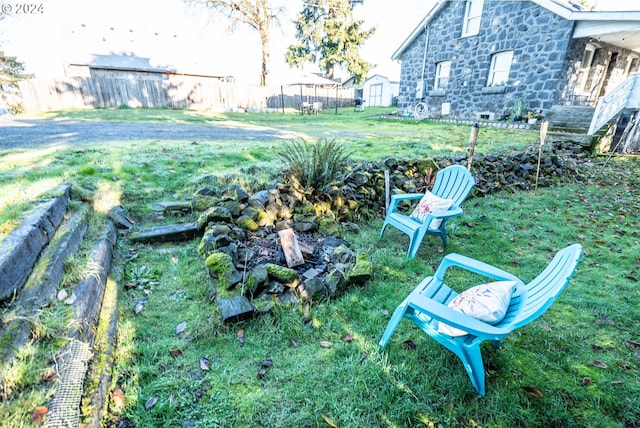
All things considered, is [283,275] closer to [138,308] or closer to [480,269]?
[138,308]

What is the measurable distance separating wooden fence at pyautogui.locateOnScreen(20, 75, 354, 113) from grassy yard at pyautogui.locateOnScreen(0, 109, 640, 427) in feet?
39.0

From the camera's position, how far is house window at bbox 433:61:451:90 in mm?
12797

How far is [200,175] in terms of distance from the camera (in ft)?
14.0

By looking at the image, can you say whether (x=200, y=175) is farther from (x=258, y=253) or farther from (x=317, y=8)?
(x=317, y=8)

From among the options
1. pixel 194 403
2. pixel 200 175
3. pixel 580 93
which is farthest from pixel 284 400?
pixel 580 93

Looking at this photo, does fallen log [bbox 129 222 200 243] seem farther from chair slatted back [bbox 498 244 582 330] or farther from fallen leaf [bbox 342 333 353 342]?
chair slatted back [bbox 498 244 582 330]

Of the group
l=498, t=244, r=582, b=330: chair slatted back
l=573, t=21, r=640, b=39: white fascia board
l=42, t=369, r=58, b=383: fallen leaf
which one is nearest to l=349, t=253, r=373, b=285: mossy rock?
l=498, t=244, r=582, b=330: chair slatted back

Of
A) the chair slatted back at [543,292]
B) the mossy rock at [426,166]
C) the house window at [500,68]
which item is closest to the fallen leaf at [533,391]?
the chair slatted back at [543,292]

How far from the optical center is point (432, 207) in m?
3.30

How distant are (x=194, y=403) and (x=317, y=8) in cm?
2575

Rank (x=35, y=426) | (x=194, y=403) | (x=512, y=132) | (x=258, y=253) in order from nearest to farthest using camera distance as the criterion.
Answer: (x=35, y=426), (x=194, y=403), (x=258, y=253), (x=512, y=132)

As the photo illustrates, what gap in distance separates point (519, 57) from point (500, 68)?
81 centimetres

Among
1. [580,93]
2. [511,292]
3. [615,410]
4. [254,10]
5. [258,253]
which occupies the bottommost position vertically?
[615,410]

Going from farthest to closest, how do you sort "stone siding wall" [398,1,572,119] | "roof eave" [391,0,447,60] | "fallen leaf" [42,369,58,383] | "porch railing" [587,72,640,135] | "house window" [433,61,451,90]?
1. "house window" [433,61,451,90]
2. "roof eave" [391,0,447,60]
3. "stone siding wall" [398,1,572,119]
4. "porch railing" [587,72,640,135]
5. "fallen leaf" [42,369,58,383]
